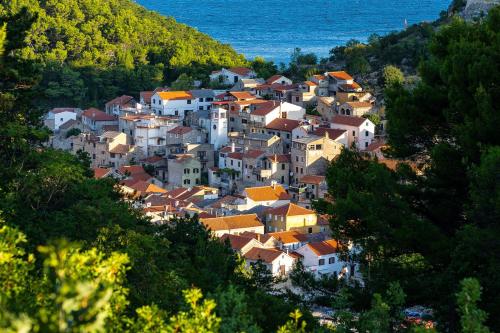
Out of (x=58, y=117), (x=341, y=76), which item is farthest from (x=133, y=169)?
(x=341, y=76)

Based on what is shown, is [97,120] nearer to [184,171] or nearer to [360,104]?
A: [184,171]

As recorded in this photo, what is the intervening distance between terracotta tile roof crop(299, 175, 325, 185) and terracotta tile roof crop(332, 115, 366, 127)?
3736 mm

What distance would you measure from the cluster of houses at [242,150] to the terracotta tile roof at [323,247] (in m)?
0.03

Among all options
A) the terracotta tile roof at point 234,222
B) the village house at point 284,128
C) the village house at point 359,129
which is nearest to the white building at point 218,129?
the village house at point 284,128

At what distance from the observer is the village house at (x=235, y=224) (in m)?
27.7

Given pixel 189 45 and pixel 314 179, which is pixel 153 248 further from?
pixel 189 45

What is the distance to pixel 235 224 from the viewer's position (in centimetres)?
2853

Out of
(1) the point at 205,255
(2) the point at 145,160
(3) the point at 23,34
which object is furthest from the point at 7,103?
(2) the point at 145,160

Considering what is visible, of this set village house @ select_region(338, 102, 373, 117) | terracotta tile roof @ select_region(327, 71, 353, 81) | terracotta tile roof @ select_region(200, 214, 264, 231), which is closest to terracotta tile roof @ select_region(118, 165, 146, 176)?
terracotta tile roof @ select_region(200, 214, 264, 231)

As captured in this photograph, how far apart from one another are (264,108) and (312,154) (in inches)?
192

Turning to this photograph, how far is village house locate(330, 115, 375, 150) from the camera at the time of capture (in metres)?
35.8

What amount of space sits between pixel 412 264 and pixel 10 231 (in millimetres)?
5798

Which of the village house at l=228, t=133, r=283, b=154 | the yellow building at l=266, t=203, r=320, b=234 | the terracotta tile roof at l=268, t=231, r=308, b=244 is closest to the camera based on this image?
the terracotta tile roof at l=268, t=231, r=308, b=244

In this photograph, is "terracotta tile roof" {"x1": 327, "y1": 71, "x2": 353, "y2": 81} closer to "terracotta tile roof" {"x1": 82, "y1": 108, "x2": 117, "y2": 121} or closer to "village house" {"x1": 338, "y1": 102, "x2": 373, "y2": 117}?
"village house" {"x1": 338, "y1": 102, "x2": 373, "y2": 117}
